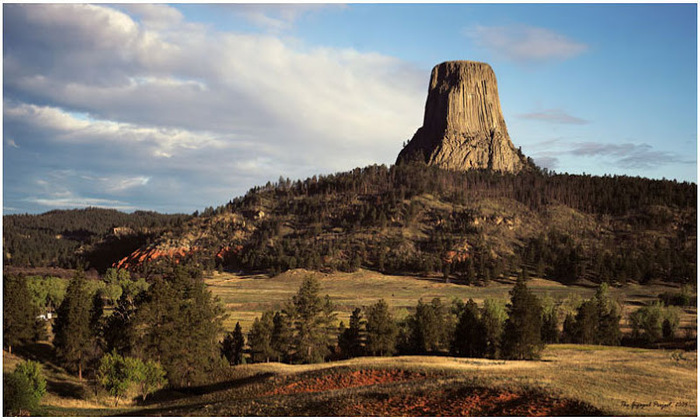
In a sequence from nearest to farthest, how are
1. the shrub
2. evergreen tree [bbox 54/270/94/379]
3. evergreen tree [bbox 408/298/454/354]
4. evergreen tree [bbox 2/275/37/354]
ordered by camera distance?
the shrub → evergreen tree [bbox 54/270/94/379] → evergreen tree [bbox 2/275/37/354] → evergreen tree [bbox 408/298/454/354]

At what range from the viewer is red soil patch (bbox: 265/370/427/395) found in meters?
37.9

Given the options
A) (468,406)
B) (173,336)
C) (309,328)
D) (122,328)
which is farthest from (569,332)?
Answer: (122,328)

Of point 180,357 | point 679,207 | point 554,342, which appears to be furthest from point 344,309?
point 679,207

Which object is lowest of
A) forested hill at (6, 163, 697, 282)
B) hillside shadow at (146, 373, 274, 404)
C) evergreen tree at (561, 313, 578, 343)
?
hillside shadow at (146, 373, 274, 404)

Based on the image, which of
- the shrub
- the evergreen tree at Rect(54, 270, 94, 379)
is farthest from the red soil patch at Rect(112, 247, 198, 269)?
the shrub

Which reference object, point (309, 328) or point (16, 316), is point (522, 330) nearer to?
point (309, 328)

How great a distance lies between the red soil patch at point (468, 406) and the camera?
2709 centimetres

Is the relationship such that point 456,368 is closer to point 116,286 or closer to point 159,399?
point 159,399

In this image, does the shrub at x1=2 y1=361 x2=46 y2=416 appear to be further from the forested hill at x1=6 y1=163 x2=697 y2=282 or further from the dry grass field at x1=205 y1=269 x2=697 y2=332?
the forested hill at x1=6 y1=163 x2=697 y2=282

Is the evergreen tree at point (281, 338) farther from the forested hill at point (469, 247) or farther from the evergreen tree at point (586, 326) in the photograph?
the forested hill at point (469, 247)

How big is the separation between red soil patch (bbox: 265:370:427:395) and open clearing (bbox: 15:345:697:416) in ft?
0.24

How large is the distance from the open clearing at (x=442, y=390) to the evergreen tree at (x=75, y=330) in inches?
203

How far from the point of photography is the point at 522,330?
56562mm

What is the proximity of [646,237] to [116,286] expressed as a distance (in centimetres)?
16112
